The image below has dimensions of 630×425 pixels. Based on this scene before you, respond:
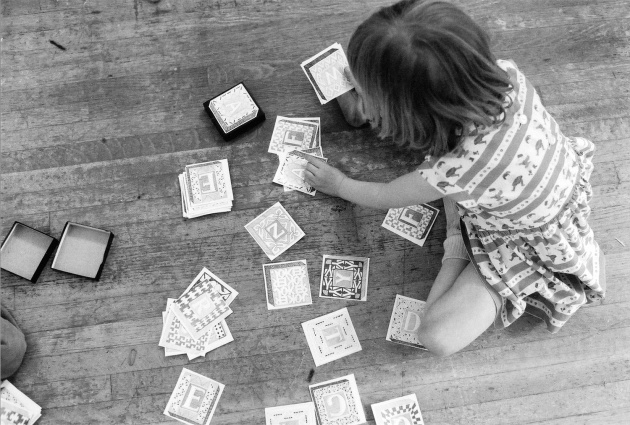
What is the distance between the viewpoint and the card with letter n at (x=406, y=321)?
178 cm

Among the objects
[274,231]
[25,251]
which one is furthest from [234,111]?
[25,251]

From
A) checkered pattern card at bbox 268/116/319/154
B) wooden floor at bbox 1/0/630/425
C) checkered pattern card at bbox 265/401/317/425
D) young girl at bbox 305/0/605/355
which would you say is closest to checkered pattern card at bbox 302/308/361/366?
wooden floor at bbox 1/0/630/425

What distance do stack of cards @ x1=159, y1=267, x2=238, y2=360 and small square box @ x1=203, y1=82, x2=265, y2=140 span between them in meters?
0.54

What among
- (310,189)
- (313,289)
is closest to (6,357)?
(313,289)

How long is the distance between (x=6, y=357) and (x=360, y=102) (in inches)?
55.2

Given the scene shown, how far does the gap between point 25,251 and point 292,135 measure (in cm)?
99

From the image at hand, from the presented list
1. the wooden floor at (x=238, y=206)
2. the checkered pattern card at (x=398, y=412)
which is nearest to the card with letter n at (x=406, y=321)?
the wooden floor at (x=238, y=206)

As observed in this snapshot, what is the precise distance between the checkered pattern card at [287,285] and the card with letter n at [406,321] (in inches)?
11.2

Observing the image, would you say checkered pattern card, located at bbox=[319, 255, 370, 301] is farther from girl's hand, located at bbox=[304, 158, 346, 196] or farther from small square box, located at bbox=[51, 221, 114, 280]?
small square box, located at bbox=[51, 221, 114, 280]

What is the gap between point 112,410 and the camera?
5.65 feet

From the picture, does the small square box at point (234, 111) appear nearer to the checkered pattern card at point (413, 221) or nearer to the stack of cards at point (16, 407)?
the checkered pattern card at point (413, 221)

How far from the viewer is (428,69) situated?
115cm

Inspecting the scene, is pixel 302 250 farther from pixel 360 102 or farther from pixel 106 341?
pixel 106 341

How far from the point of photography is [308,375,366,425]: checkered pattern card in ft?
5.62
